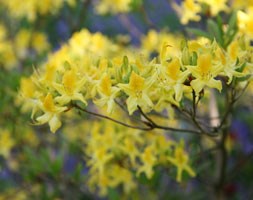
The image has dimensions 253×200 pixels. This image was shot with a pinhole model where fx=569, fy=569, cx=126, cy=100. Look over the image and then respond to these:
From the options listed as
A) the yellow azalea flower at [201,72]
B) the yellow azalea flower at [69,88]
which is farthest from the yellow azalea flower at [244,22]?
the yellow azalea flower at [69,88]

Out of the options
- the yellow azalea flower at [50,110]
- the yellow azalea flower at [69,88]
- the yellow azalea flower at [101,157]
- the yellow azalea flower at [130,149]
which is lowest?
the yellow azalea flower at [101,157]

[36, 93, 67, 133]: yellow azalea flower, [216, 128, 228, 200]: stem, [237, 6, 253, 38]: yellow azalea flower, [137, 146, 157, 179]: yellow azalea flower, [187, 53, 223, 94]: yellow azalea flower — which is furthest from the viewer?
[216, 128, 228, 200]: stem

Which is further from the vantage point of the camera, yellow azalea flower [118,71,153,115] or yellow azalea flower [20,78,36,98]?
yellow azalea flower [20,78,36,98]

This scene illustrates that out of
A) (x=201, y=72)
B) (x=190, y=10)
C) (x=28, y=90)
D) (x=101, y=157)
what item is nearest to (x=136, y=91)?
(x=201, y=72)

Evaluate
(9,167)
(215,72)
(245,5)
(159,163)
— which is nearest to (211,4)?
(245,5)

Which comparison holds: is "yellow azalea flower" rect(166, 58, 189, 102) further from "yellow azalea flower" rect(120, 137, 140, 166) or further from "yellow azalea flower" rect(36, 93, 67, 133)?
"yellow azalea flower" rect(120, 137, 140, 166)

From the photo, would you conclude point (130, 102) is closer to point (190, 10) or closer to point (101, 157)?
point (101, 157)

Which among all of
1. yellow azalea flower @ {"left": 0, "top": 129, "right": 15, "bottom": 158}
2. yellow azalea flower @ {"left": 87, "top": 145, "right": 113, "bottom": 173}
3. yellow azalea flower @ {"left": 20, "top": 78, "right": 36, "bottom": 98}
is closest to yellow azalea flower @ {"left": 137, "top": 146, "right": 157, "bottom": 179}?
yellow azalea flower @ {"left": 87, "top": 145, "right": 113, "bottom": 173}

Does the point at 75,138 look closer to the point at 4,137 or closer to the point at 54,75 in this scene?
the point at 4,137

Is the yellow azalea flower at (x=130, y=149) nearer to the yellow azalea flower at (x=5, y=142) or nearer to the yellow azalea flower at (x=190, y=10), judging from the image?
the yellow azalea flower at (x=190, y=10)
